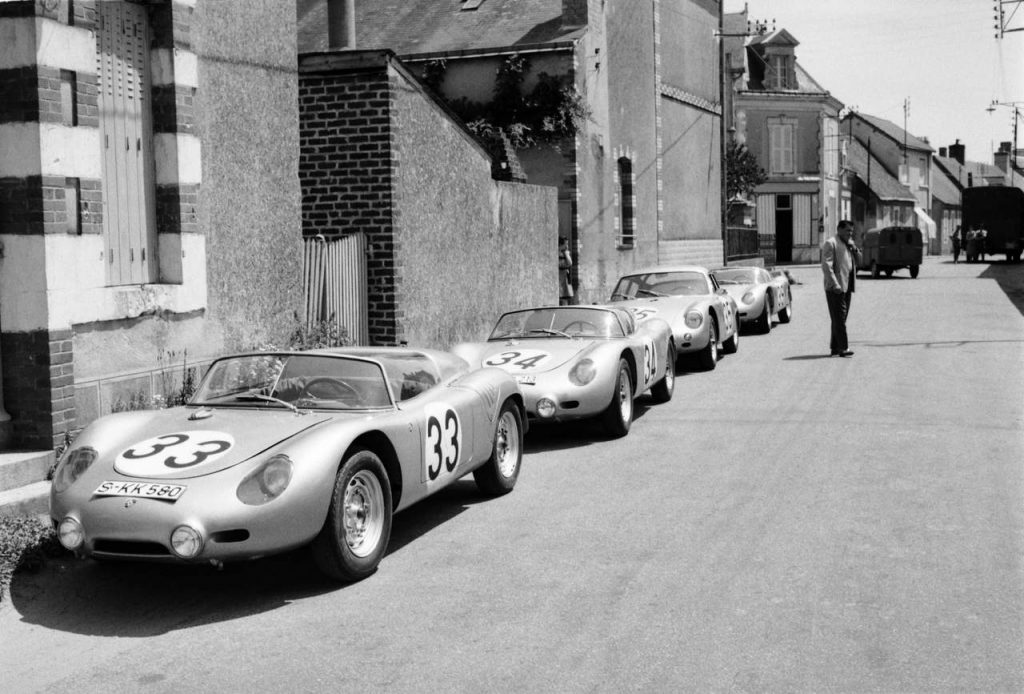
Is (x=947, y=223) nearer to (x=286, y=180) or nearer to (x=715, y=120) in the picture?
(x=715, y=120)

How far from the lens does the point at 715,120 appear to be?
36.5 metres

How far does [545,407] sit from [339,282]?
4.01 metres

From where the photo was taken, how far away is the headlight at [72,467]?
6.03 m

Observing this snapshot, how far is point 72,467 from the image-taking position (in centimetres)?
612

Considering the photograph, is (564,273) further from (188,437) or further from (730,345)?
(188,437)

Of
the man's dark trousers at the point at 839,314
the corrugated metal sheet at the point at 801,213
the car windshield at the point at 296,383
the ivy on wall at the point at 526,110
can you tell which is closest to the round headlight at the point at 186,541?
the car windshield at the point at 296,383

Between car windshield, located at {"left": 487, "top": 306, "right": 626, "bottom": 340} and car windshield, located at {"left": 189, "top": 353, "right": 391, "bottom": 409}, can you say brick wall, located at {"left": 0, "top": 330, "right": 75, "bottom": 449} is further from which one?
car windshield, located at {"left": 487, "top": 306, "right": 626, "bottom": 340}

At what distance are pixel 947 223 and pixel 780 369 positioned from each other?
83.4m

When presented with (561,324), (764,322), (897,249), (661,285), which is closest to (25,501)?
(561,324)

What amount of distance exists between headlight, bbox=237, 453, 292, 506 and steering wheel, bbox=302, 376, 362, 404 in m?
1.08

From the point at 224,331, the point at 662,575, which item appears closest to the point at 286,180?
the point at 224,331

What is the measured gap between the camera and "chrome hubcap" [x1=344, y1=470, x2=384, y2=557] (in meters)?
6.14

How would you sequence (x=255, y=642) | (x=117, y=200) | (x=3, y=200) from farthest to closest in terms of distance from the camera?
(x=117, y=200) → (x=3, y=200) → (x=255, y=642)

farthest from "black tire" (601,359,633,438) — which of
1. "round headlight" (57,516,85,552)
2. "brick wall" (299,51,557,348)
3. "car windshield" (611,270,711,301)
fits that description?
"car windshield" (611,270,711,301)
